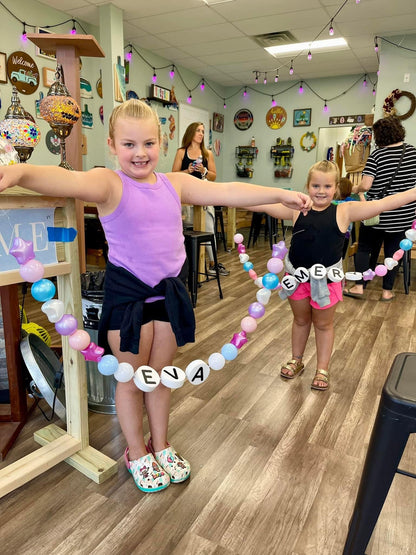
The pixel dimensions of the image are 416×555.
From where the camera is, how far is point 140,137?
1159 millimetres

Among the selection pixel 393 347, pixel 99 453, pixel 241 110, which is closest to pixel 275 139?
pixel 241 110

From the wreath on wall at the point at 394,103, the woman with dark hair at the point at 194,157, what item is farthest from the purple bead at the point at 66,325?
the wreath on wall at the point at 394,103

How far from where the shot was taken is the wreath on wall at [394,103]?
5.27 meters

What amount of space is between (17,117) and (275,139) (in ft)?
25.6

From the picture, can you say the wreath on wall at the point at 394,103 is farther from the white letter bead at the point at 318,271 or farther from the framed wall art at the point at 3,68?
the framed wall art at the point at 3,68

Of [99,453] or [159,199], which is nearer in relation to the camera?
[159,199]

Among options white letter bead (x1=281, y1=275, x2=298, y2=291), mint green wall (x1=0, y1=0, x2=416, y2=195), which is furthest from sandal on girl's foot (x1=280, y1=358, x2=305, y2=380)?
mint green wall (x1=0, y1=0, x2=416, y2=195)

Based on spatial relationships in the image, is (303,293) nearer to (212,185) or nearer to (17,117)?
(212,185)

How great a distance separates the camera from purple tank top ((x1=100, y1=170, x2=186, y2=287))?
119cm

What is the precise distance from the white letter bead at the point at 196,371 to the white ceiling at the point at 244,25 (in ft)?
15.3

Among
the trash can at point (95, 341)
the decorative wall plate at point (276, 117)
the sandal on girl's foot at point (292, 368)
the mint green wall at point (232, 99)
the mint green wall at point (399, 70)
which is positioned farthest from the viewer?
the decorative wall plate at point (276, 117)

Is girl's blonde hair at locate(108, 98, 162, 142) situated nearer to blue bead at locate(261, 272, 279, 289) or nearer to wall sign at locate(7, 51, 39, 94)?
blue bead at locate(261, 272, 279, 289)

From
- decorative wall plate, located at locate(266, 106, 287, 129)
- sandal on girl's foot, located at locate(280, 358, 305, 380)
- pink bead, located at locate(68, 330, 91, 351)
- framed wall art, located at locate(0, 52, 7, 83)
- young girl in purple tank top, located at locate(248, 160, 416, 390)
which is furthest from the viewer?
decorative wall plate, located at locate(266, 106, 287, 129)

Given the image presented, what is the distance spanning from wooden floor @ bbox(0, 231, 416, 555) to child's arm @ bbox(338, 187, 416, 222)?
915 millimetres
